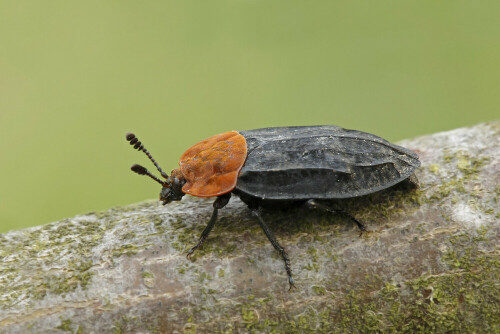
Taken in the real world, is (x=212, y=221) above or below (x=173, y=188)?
below

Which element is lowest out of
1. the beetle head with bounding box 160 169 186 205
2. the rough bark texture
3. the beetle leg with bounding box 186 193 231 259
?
the rough bark texture

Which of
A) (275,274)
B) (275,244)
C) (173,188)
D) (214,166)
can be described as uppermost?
(214,166)

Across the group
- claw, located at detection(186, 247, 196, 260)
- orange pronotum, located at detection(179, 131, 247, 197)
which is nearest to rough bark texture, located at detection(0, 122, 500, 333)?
claw, located at detection(186, 247, 196, 260)

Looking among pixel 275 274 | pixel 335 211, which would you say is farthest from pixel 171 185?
pixel 335 211

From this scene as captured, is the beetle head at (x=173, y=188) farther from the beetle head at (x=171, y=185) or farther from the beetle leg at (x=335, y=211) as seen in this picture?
the beetle leg at (x=335, y=211)

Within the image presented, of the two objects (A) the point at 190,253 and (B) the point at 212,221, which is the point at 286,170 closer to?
(B) the point at 212,221

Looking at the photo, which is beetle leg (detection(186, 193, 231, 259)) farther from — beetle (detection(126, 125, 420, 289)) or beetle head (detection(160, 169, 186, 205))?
beetle head (detection(160, 169, 186, 205))
